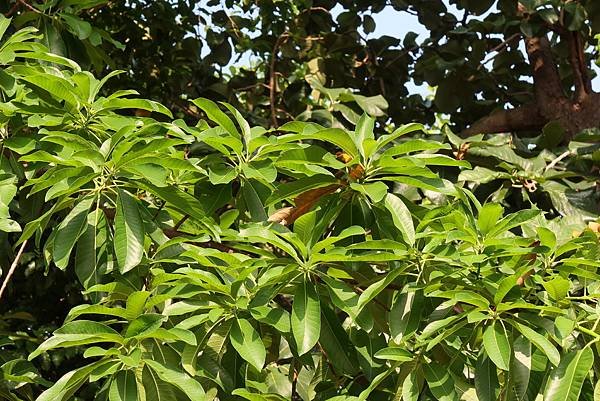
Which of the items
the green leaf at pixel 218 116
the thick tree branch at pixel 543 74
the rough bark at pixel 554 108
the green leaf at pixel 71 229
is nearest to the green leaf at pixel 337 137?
the green leaf at pixel 218 116

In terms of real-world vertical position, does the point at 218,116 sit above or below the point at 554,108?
above

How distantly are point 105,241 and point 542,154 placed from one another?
1.33m

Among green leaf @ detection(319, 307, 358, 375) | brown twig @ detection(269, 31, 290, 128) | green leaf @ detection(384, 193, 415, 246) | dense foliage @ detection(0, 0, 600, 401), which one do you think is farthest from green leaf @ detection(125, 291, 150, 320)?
brown twig @ detection(269, 31, 290, 128)

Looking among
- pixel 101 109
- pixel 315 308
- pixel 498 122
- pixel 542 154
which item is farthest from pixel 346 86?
pixel 315 308

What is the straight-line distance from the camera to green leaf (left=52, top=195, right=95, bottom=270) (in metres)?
1.42

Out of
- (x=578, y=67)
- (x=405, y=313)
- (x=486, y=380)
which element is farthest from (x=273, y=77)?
(x=486, y=380)

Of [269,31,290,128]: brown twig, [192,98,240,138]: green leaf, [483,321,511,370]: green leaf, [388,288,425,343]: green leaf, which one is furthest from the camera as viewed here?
[269,31,290,128]: brown twig

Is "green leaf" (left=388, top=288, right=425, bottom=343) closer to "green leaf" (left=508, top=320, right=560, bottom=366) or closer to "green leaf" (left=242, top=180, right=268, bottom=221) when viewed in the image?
"green leaf" (left=508, top=320, right=560, bottom=366)

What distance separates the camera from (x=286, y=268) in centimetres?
131

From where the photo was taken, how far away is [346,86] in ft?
10.7

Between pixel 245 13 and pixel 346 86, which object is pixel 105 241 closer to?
pixel 346 86

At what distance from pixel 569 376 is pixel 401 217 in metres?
0.33

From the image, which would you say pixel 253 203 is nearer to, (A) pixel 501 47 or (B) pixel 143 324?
(B) pixel 143 324

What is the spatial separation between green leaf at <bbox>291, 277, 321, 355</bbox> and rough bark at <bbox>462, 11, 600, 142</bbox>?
167 cm
